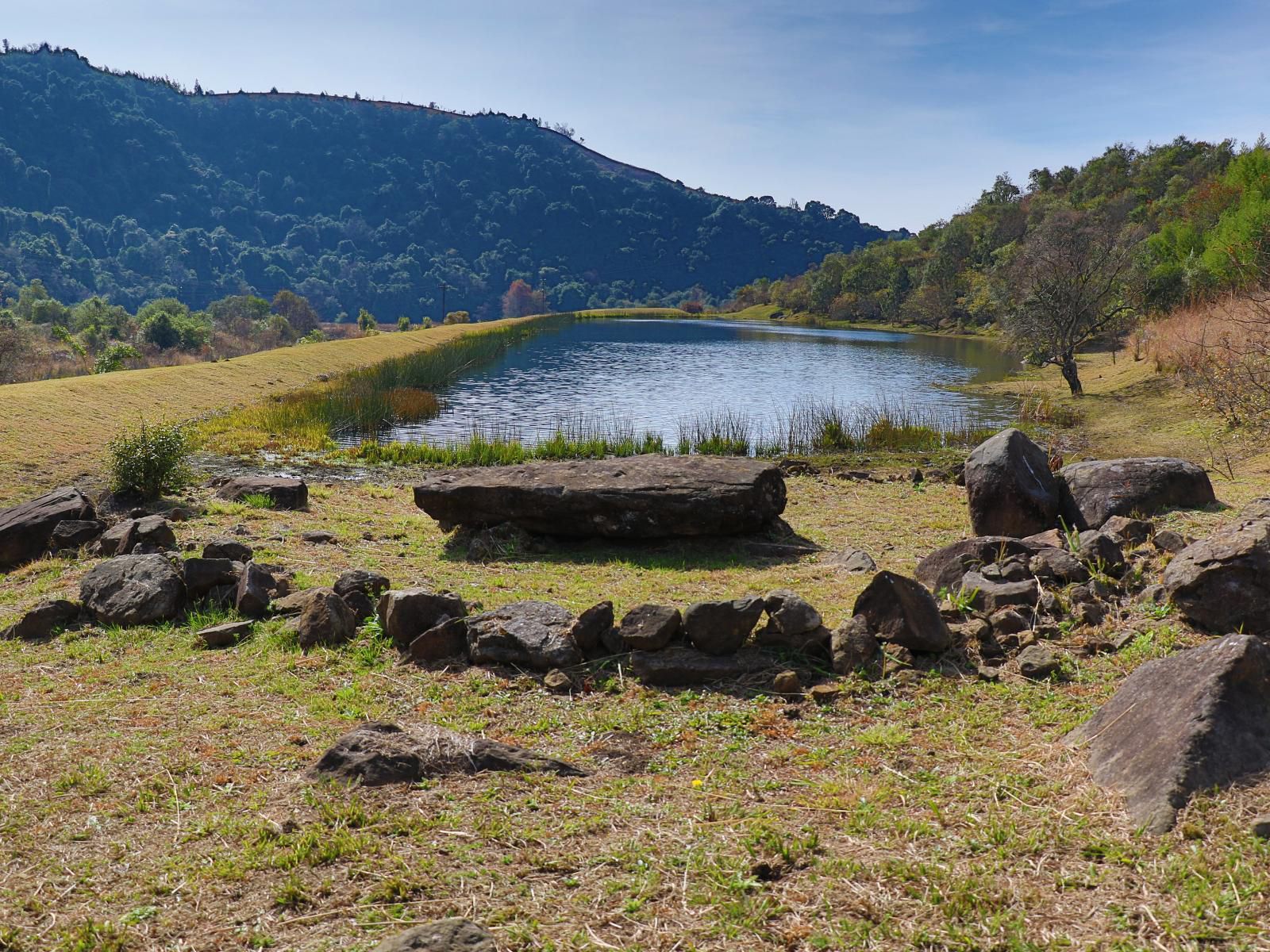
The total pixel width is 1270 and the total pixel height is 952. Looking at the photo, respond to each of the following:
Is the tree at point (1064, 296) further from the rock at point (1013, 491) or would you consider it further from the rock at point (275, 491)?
the rock at point (275, 491)

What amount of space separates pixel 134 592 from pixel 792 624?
5611 millimetres

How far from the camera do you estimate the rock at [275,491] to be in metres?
13.5

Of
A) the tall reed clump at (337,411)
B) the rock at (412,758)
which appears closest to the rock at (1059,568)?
the rock at (412,758)

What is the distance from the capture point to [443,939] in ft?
10.3

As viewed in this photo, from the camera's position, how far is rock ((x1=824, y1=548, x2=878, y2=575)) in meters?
9.09

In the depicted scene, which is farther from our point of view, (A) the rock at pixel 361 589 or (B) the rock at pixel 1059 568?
(A) the rock at pixel 361 589

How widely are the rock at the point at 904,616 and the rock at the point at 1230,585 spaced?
1598 millimetres

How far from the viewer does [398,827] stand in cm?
402

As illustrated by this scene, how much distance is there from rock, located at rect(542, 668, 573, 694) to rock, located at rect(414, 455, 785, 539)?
4763 mm

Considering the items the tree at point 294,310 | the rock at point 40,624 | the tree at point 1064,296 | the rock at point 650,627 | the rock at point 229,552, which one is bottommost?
the rock at point 40,624

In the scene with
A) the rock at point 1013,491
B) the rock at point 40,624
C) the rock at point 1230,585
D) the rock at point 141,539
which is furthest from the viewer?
the rock at point 1013,491

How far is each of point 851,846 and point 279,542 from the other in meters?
8.51

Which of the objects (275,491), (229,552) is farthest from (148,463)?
(229,552)

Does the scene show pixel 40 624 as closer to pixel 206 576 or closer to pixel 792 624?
pixel 206 576
